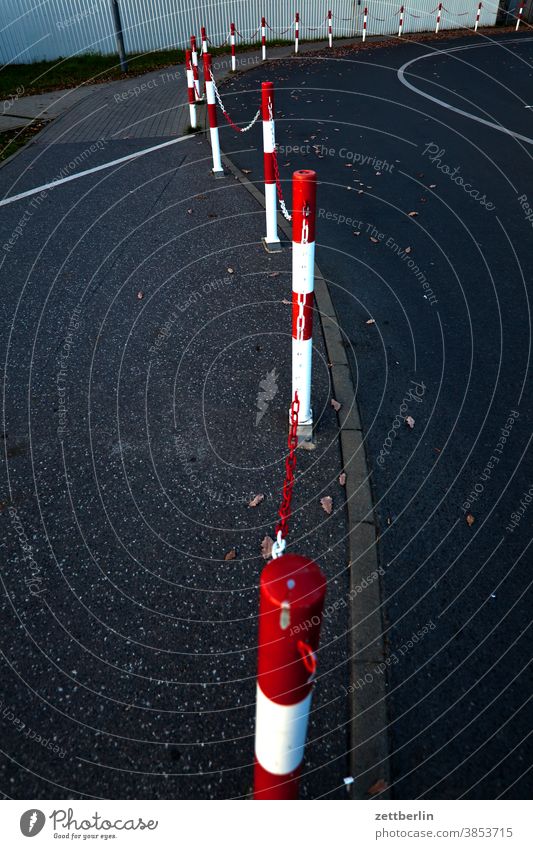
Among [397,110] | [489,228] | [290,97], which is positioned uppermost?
[290,97]

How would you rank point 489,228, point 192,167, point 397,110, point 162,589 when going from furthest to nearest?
1. point 397,110
2. point 192,167
3. point 489,228
4. point 162,589

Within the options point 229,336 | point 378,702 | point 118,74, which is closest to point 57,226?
point 229,336

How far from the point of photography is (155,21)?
22.7 meters

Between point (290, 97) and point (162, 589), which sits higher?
point (290, 97)

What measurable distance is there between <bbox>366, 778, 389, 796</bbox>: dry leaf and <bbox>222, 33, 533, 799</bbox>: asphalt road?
5cm

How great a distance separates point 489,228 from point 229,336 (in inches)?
159

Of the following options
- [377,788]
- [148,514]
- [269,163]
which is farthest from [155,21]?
[377,788]

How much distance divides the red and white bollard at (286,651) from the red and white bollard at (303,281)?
2228 millimetres

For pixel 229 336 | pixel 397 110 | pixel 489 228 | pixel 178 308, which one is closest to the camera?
pixel 229 336

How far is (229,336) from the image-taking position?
5551mm

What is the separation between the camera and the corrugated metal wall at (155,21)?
21312 mm

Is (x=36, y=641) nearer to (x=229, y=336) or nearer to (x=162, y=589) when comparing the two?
(x=162, y=589)

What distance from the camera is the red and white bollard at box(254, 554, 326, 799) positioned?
1.55m

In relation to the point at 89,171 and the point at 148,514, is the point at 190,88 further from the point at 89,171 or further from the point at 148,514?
the point at 148,514
